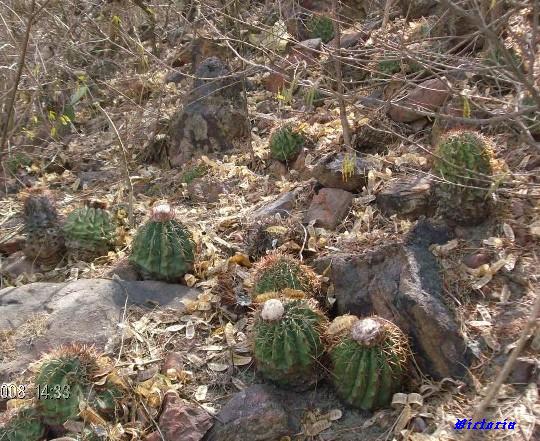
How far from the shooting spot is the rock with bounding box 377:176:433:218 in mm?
3178

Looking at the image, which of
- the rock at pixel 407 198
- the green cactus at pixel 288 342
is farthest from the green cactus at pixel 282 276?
the rock at pixel 407 198

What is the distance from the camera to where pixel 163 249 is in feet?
10.7

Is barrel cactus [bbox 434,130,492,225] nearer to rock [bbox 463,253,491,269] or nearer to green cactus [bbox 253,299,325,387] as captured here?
rock [bbox 463,253,491,269]

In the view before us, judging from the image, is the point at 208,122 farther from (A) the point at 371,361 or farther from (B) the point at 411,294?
(A) the point at 371,361

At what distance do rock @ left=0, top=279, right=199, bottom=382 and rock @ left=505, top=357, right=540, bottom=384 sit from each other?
1.58 metres

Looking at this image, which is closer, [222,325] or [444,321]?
[444,321]

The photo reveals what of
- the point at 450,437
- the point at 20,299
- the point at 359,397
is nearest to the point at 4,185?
the point at 20,299

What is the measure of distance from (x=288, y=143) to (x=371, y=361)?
2.28 m

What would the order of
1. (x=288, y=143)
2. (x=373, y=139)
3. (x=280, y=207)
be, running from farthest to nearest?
(x=288, y=143) < (x=373, y=139) < (x=280, y=207)

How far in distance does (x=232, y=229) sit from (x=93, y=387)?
147 cm

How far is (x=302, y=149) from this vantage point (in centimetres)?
431

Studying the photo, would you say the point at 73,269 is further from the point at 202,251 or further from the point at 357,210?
the point at 357,210

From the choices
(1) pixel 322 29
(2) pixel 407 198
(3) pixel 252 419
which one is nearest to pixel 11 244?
(3) pixel 252 419

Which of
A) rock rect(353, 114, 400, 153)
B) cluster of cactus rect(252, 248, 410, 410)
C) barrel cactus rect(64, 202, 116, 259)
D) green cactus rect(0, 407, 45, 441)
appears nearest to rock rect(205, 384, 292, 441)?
cluster of cactus rect(252, 248, 410, 410)
